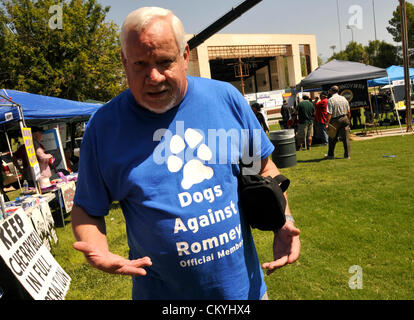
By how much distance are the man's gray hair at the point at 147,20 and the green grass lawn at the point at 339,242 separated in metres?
2.82

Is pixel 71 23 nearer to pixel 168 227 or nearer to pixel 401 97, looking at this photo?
pixel 401 97

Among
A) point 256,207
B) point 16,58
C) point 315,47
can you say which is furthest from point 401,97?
point 315,47

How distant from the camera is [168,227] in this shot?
1.27m

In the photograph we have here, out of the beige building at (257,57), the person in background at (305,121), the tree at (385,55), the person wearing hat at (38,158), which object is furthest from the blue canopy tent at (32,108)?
the tree at (385,55)

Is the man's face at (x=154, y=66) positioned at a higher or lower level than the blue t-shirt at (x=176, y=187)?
higher

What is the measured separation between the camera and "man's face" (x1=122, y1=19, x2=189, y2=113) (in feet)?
3.99

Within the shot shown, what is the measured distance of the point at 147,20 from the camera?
1217 mm

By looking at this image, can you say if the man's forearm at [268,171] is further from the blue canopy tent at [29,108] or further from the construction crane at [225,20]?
the blue canopy tent at [29,108]

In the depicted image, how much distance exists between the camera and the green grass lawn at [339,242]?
3270 mm

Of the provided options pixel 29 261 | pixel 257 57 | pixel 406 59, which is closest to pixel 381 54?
pixel 257 57

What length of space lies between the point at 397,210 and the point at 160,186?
186 inches

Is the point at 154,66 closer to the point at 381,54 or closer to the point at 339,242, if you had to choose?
the point at 339,242

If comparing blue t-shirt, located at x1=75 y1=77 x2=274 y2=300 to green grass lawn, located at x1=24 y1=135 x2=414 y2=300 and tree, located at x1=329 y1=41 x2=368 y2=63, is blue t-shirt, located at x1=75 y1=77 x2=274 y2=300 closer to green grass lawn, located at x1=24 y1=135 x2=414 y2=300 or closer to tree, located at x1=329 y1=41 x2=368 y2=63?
green grass lawn, located at x1=24 y1=135 x2=414 y2=300

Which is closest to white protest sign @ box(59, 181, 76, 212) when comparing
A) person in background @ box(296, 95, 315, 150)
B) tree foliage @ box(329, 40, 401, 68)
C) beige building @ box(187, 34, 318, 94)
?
person in background @ box(296, 95, 315, 150)
